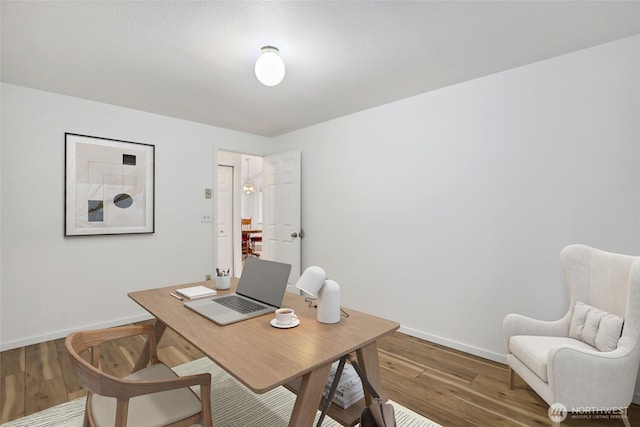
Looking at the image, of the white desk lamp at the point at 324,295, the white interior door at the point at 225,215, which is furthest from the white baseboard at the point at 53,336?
the white desk lamp at the point at 324,295

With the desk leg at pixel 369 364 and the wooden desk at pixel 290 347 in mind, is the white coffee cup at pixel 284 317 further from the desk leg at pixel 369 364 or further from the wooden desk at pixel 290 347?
the desk leg at pixel 369 364

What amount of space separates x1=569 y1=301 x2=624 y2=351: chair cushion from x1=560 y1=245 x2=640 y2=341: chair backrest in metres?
0.04

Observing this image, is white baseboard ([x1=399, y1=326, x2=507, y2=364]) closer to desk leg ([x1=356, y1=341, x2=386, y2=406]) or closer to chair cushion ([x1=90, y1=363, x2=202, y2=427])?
desk leg ([x1=356, y1=341, x2=386, y2=406])

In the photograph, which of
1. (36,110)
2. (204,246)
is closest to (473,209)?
(204,246)

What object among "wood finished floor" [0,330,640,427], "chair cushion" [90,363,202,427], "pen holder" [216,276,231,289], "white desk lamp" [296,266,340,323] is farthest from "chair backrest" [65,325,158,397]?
"wood finished floor" [0,330,640,427]

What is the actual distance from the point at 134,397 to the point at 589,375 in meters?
2.23

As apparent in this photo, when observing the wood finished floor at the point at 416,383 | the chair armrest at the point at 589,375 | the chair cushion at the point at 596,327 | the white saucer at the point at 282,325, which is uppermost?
the white saucer at the point at 282,325

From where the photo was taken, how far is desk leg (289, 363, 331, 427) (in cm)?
111

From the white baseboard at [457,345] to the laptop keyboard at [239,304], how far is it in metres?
2.00

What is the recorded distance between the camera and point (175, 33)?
6.48 ft

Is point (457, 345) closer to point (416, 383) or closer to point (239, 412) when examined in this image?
point (416, 383)

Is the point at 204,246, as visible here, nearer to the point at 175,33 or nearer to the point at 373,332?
the point at 175,33

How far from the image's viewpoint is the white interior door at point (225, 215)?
5.34 m

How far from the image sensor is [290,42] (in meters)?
2.08
